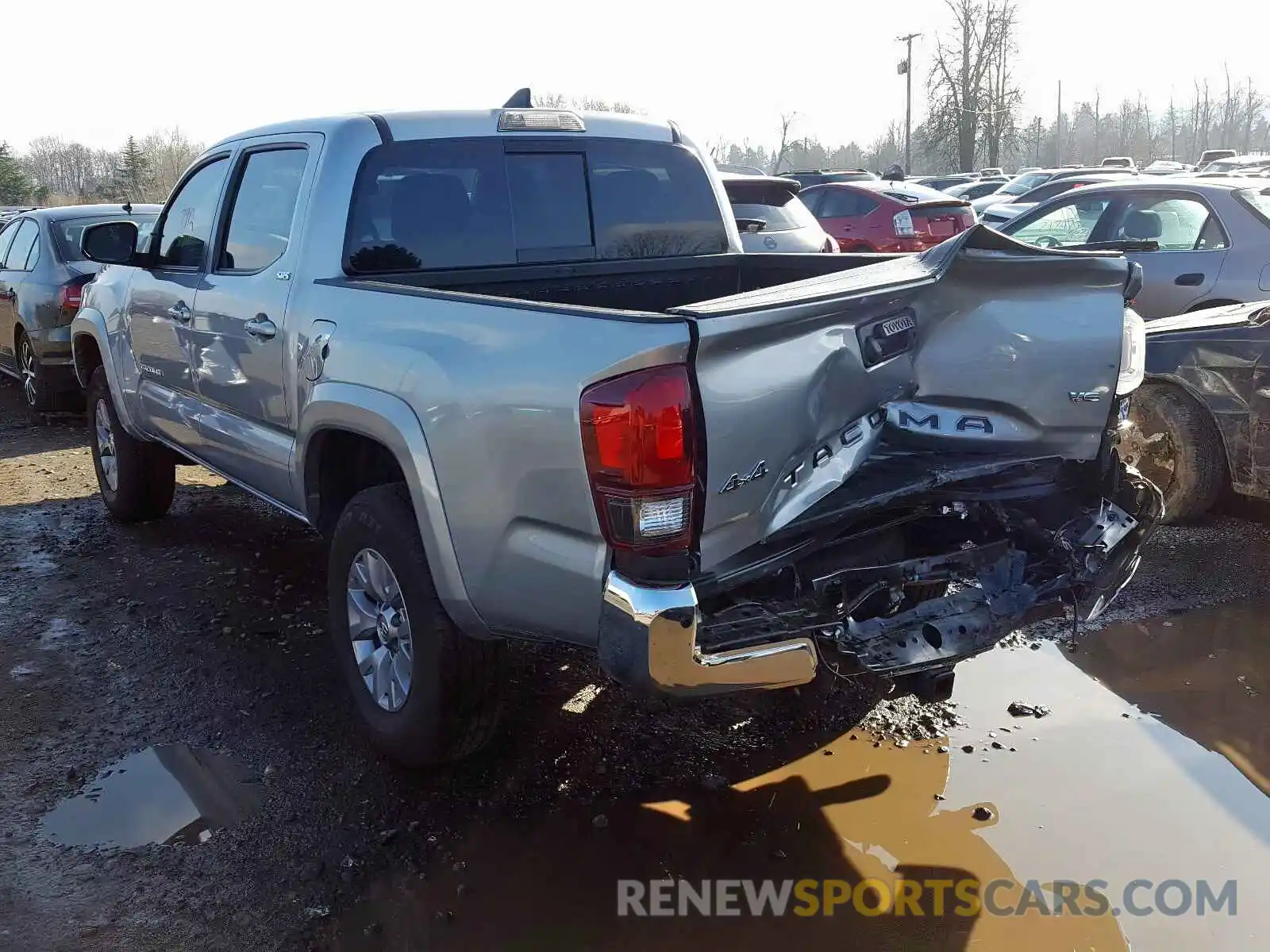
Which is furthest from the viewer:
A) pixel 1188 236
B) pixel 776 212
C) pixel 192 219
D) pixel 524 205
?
pixel 776 212

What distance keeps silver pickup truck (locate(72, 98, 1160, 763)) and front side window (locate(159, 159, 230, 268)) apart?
0.40 meters

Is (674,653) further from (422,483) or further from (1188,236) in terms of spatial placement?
(1188,236)

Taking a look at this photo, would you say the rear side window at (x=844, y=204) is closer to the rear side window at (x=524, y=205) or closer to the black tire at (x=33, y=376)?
the black tire at (x=33, y=376)

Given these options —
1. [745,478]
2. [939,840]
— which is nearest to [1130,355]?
[745,478]

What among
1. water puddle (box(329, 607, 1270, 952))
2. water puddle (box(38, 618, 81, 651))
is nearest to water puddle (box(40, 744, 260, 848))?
water puddle (box(329, 607, 1270, 952))

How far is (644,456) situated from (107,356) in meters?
4.27

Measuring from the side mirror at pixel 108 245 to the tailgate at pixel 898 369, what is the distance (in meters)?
3.48

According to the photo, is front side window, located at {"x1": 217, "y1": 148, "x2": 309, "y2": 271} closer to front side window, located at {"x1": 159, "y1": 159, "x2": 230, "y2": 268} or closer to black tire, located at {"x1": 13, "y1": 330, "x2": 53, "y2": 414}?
front side window, located at {"x1": 159, "y1": 159, "x2": 230, "y2": 268}

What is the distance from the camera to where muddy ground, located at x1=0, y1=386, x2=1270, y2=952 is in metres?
2.77

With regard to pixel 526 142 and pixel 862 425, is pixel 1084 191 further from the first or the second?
pixel 862 425

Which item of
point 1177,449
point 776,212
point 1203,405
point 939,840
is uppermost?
→ point 776,212

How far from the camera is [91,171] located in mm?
62531

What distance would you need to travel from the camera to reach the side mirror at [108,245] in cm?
500

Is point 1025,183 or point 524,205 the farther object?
point 1025,183
